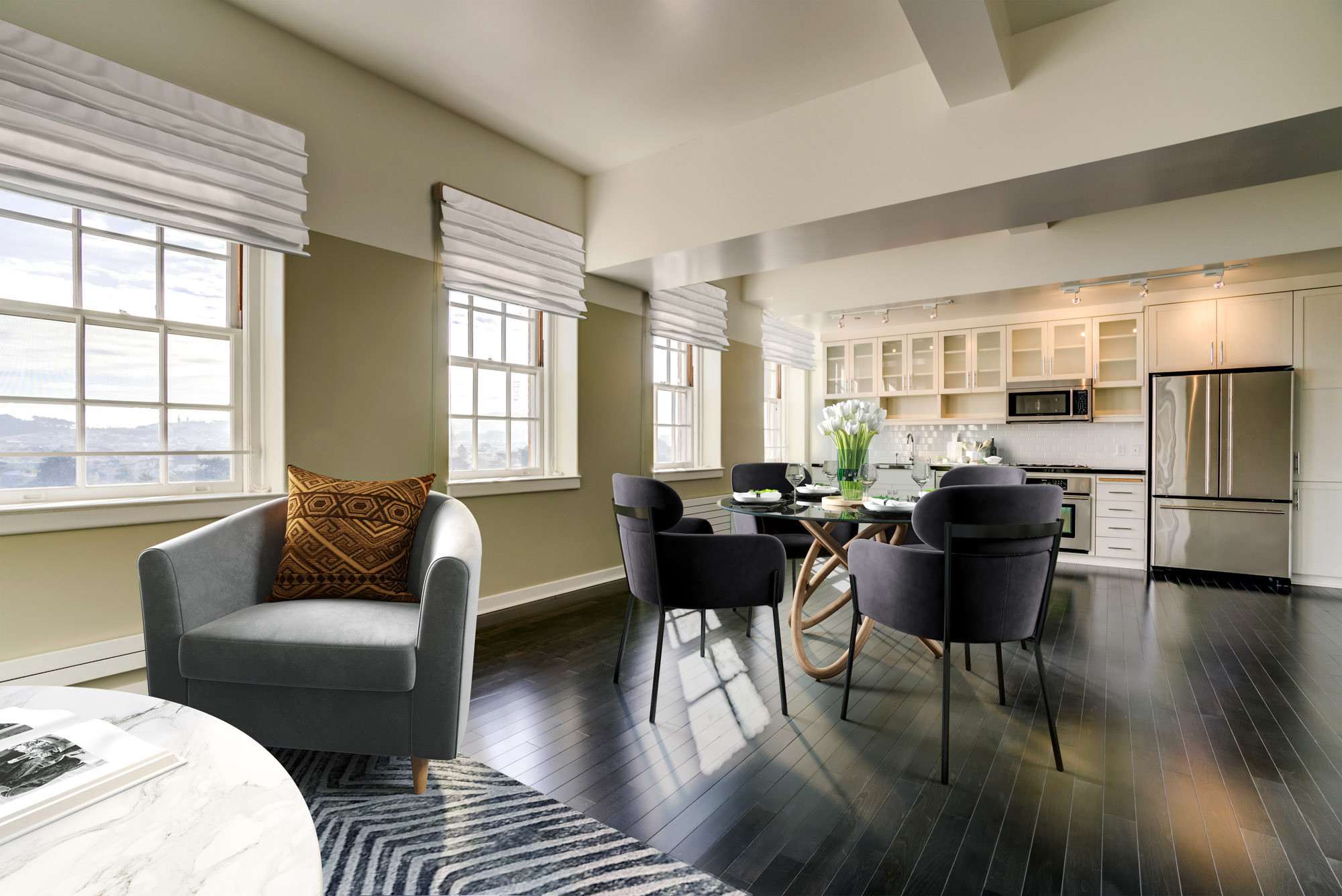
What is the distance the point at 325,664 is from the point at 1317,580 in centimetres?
666

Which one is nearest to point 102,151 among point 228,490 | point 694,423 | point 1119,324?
point 228,490

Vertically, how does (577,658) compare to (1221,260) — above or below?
below

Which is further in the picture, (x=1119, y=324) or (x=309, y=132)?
(x=1119, y=324)

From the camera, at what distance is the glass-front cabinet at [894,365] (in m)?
6.86

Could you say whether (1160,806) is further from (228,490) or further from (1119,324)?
(1119,324)

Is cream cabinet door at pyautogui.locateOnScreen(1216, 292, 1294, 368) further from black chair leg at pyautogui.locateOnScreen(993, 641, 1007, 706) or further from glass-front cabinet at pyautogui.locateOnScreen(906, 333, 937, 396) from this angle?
black chair leg at pyautogui.locateOnScreen(993, 641, 1007, 706)

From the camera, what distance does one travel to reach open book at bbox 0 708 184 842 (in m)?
0.84

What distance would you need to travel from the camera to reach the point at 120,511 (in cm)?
244

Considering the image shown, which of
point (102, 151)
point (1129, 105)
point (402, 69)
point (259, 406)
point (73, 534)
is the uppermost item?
point (402, 69)

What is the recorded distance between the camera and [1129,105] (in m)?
2.63

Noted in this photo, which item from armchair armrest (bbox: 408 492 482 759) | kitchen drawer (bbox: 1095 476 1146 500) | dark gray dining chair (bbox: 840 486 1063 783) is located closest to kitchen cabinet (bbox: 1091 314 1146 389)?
kitchen drawer (bbox: 1095 476 1146 500)

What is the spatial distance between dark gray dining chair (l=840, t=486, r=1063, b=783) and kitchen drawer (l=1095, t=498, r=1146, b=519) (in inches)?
164

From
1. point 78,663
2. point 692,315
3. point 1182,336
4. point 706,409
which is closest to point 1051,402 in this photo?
point 1182,336

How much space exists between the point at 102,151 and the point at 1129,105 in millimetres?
4030
